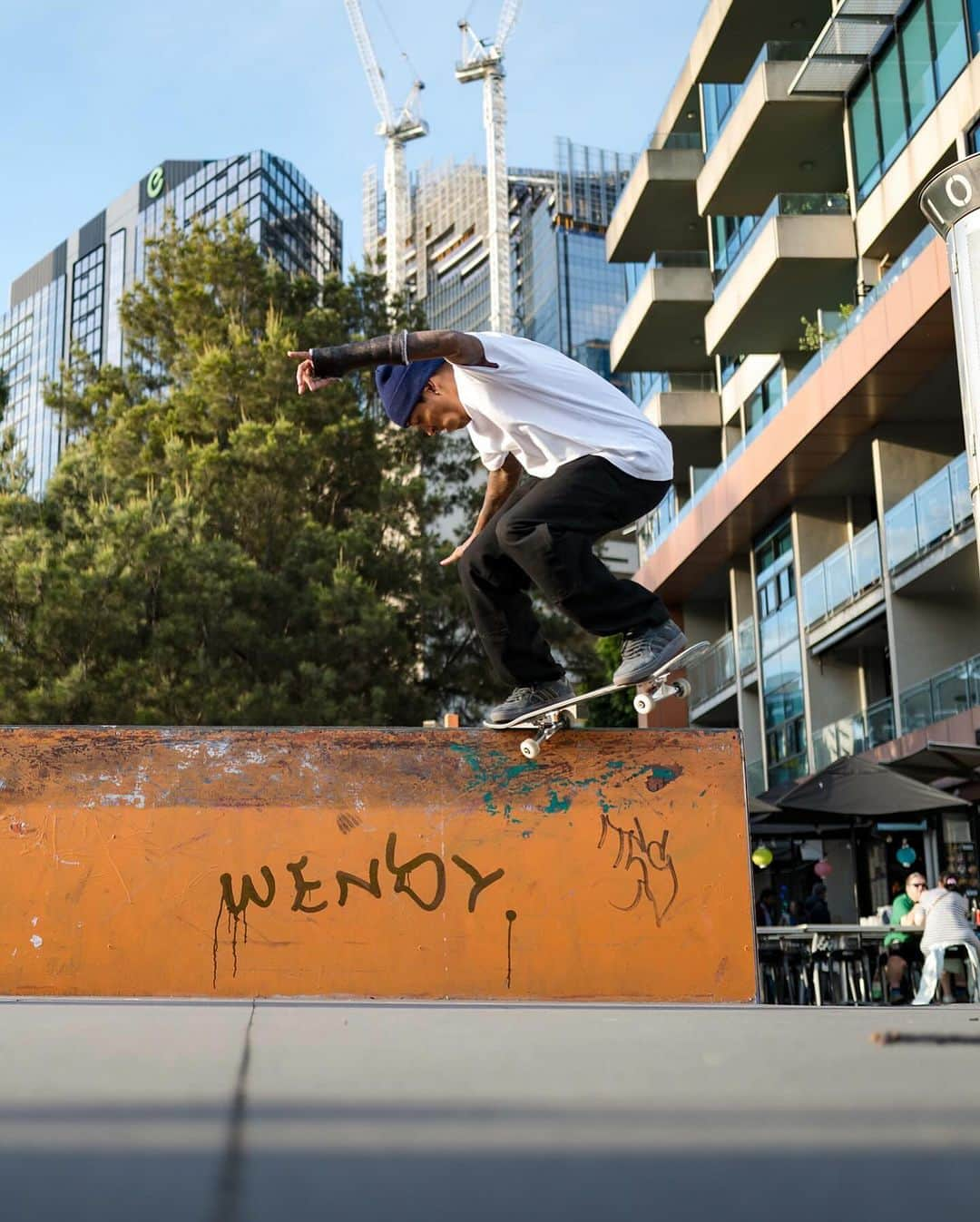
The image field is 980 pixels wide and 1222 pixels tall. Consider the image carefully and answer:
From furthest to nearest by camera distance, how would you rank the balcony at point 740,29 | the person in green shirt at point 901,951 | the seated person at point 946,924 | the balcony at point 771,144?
the balcony at point 740,29
the balcony at point 771,144
the person in green shirt at point 901,951
the seated person at point 946,924

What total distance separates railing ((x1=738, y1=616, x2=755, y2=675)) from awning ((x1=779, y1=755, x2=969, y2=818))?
619 inches

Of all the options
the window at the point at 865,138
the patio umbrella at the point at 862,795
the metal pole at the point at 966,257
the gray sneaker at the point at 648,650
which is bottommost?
the gray sneaker at the point at 648,650

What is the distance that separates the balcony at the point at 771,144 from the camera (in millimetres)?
26125

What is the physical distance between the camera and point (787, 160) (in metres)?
28.2

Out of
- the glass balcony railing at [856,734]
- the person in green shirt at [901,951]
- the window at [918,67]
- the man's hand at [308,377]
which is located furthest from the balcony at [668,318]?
the man's hand at [308,377]

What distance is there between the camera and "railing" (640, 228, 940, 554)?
20016mm

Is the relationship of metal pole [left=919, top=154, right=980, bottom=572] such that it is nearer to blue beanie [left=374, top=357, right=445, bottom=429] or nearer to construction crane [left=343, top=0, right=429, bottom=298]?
blue beanie [left=374, top=357, right=445, bottom=429]

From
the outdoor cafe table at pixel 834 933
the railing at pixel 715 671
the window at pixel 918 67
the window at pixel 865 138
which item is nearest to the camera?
the outdoor cafe table at pixel 834 933

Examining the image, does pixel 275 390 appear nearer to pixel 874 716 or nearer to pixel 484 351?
pixel 874 716

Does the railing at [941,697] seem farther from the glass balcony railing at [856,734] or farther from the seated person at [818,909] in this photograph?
the seated person at [818,909]

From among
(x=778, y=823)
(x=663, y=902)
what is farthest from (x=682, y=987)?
(x=778, y=823)

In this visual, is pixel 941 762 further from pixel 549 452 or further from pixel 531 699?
pixel 549 452

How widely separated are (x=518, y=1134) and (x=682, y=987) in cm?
403

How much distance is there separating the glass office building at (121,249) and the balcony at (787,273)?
83.9 metres
